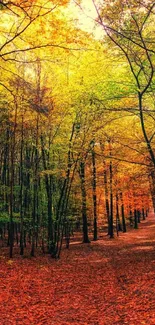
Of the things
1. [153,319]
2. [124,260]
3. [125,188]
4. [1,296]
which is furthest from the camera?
[125,188]

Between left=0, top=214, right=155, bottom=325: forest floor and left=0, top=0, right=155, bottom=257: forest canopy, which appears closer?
left=0, top=214, right=155, bottom=325: forest floor

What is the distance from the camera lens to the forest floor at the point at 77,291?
6.13 m

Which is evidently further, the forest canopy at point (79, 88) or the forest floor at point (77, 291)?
the forest canopy at point (79, 88)

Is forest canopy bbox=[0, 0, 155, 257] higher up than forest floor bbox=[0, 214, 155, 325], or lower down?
higher up

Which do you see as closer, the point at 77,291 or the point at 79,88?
the point at 77,291

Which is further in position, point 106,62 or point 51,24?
point 106,62

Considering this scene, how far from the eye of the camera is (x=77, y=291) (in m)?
8.52

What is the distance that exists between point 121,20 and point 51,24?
10.6 ft

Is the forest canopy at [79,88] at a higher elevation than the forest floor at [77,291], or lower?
higher

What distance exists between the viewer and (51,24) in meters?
5.90

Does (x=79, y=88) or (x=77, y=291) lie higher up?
(x=79, y=88)

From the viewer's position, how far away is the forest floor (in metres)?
6.13

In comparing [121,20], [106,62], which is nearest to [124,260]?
[106,62]

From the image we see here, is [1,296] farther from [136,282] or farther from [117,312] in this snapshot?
[136,282]
